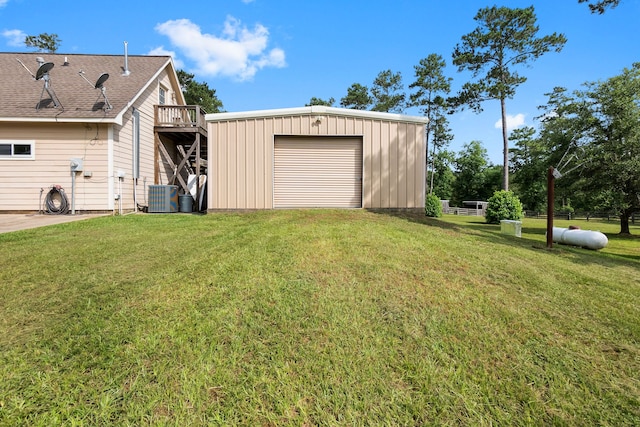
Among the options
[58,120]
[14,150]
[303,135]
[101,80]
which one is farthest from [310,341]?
[14,150]

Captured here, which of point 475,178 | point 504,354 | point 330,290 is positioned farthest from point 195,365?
point 475,178

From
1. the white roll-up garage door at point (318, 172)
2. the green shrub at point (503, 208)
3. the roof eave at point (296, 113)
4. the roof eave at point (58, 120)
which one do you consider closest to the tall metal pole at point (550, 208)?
the roof eave at point (296, 113)

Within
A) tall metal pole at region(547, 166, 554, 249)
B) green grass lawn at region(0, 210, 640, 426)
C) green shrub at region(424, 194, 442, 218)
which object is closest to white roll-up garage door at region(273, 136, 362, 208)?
tall metal pole at region(547, 166, 554, 249)

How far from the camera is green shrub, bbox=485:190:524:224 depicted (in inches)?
615

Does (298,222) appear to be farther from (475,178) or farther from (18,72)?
(475,178)

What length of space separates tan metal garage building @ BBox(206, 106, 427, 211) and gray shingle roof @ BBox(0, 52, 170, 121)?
379cm

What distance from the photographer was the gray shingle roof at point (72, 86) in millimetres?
8734

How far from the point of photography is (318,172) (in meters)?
8.55

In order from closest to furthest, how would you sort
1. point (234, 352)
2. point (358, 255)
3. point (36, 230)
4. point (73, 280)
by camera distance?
point (234, 352) → point (73, 280) → point (358, 255) → point (36, 230)

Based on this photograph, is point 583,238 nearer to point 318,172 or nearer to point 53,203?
point 318,172

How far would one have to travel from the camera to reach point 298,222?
19.4 ft

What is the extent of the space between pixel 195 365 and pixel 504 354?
2.15 meters

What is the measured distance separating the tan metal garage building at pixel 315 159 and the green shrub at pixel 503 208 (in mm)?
9557

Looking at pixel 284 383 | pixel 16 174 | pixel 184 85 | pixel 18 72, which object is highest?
pixel 184 85
